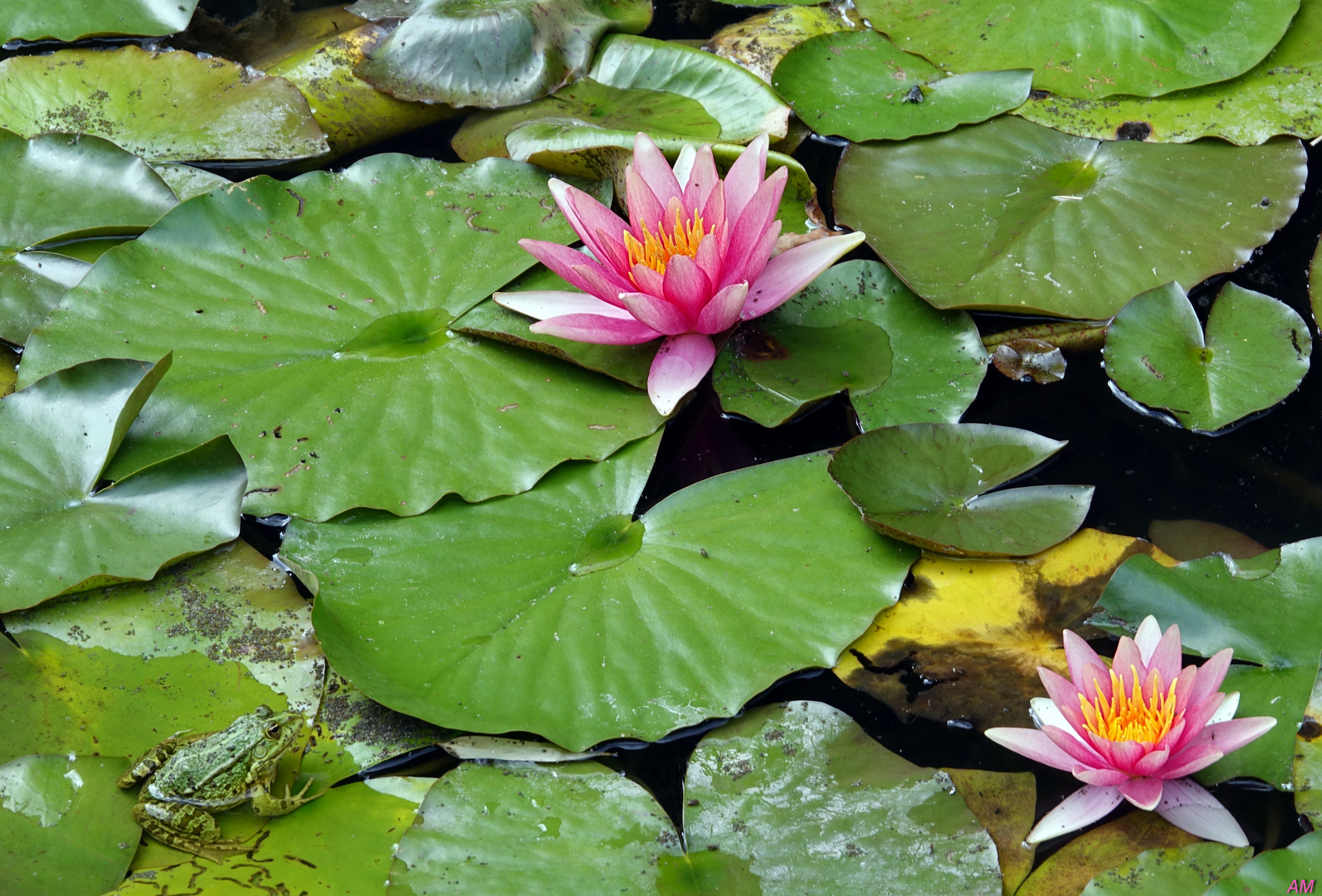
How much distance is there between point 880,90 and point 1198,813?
7.27ft

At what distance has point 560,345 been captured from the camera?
2.30m

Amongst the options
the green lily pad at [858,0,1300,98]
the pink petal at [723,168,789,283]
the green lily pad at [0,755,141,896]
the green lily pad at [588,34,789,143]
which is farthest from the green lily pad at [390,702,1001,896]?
the green lily pad at [858,0,1300,98]

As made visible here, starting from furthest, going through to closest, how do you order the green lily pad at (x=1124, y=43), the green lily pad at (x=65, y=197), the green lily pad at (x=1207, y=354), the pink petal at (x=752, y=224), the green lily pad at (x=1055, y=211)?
the green lily pad at (x=1124, y=43) < the green lily pad at (x=65, y=197) < the green lily pad at (x=1055, y=211) < the green lily pad at (x=1207, y=354) < the pink petal at (x=752, y=224)

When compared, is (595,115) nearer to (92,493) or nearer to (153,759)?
(92,493)

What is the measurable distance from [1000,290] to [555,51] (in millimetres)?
1681

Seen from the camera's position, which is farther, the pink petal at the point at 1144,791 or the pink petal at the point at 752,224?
the pink petal at the point at 752,224

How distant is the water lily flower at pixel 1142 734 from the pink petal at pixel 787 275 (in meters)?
1.04

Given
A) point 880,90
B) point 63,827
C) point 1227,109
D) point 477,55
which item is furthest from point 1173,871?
point 477,55

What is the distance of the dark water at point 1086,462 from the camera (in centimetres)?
185

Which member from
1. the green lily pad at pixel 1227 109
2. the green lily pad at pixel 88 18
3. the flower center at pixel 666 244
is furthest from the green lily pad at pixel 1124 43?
the green lily pad at pixel 88 18

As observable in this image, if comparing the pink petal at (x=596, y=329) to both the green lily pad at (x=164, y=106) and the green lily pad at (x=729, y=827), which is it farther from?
the green lily pad at (x=164, y=106)

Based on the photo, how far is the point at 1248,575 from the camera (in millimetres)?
1878

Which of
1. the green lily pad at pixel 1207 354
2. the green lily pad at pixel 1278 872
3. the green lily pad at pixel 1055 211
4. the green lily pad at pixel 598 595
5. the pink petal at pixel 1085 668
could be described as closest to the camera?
the green lily pad at pixel 1278 872

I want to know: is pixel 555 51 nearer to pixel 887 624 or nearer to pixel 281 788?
pixel 887 624
